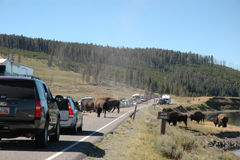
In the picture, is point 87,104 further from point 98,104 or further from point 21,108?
point 21,108

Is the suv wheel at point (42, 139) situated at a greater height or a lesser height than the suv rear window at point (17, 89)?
lesser

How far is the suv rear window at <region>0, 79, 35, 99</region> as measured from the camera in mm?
8758

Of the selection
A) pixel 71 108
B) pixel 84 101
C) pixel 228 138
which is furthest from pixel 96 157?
pixel 228 138

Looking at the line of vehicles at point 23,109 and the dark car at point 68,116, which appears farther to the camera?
the dark car at point 68,116

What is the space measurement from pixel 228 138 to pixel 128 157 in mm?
34083

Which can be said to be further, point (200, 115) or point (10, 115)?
point (200, 115)

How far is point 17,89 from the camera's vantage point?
8.87 metres

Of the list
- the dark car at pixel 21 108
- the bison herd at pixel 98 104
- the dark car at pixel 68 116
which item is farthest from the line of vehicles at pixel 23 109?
the bison herd at pixel 98 104

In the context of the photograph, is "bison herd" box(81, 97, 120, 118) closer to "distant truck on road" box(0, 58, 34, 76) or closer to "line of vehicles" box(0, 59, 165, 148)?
"distant truck on road" box(0, 58, 34, 76)

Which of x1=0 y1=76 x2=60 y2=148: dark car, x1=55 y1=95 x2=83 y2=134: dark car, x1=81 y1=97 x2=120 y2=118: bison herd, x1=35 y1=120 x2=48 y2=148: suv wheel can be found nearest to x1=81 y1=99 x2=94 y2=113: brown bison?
x1=81 y1=97 x2=120 y2=118: bison herd

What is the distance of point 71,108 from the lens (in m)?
15.1

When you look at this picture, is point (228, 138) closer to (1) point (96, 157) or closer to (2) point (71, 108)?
(2) point (71, 108)

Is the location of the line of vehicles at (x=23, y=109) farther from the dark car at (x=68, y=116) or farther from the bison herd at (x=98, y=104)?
the bison herd at (x=98, y=104)

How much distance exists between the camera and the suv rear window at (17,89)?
28.7 feet
